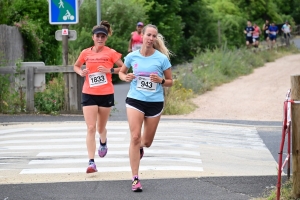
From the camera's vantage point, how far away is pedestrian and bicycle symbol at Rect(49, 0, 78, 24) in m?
18.1

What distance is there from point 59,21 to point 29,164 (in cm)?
700

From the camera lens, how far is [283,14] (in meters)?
87.1

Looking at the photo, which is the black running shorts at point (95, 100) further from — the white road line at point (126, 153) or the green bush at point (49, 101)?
the green bush at point (49, 101)

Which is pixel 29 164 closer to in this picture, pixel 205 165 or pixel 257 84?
pixel 205 165

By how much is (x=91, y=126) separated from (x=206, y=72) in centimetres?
1892

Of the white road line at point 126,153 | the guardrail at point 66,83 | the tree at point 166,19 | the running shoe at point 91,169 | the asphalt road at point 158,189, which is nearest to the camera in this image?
the asphalt road at point 158,189

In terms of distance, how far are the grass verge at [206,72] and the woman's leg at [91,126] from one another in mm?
9192

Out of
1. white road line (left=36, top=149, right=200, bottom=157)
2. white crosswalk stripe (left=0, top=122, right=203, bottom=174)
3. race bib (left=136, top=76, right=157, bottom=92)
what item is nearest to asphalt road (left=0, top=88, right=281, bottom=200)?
white crosswalk stripe (left=0, top=122, right=203, bottom=174)

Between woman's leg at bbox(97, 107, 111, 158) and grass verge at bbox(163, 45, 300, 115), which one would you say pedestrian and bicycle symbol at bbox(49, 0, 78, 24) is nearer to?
grass verge at bbox(163, 45, 300, 115)

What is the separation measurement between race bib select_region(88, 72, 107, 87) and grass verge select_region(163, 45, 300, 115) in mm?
9130

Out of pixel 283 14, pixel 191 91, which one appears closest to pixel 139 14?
pixel 191 91

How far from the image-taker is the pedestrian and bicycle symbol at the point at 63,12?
59.3 ft

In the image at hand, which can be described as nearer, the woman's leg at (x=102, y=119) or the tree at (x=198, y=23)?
the woman's leg at (x=102, y=119)

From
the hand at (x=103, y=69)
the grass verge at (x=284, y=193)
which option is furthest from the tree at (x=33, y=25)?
the grass verge at (x=284, y=193)
